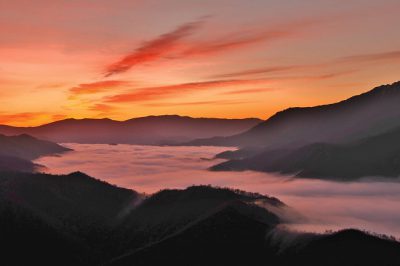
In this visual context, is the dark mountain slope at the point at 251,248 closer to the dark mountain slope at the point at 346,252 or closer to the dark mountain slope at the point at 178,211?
the dark mountain slope at the point at 346,252

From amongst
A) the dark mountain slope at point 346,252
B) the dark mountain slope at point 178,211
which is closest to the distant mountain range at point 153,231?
the dark mountain slope at point 346,252

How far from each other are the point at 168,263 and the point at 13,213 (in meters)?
48.8

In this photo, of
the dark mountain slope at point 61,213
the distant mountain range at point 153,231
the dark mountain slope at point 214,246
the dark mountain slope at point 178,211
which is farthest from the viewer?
the dark mountain slope at point 178,211

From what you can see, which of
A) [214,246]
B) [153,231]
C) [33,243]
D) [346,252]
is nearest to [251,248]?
[214,246]

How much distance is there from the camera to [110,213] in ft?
455

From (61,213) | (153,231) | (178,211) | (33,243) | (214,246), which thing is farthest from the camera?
(61,213)

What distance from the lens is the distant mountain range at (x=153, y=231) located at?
87.7m

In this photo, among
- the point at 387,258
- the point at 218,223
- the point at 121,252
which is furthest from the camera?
the point at 121,252

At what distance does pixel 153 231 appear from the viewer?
393 ft

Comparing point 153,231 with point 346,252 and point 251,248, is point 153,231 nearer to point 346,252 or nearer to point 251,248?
point 251,248

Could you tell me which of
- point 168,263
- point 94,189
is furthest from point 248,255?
point 94,189

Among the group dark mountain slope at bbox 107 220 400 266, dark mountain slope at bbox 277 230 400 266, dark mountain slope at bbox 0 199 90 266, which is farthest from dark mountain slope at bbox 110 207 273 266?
dark mountain slope at bbox 0 199 90 266

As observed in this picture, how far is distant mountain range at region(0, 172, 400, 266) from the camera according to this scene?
288ft

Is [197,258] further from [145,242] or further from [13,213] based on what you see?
[13,213]
